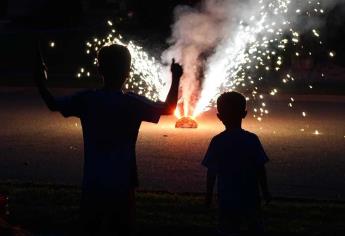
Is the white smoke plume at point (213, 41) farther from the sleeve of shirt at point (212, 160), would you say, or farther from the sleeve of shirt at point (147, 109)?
the sleeve of shirt at point (147, 109)

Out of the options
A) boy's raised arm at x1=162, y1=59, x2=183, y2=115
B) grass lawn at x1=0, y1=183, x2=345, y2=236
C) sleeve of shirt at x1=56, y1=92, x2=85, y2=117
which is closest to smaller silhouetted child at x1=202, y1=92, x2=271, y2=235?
boy's raised arm at x1=162, y1=59, x2=183, y2=115

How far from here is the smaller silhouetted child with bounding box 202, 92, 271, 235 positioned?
4.78m

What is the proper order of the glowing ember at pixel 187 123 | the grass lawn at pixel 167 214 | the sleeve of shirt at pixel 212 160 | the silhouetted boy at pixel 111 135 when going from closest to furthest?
the silhouetted boy at pixel 111 135
the sleeve of shirt at pixel 212 160
the grass lawn at pixel 167 214
the glowing ember at pixel 187 123

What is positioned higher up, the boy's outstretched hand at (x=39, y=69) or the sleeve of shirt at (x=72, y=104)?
the boy's outstretched hand at (x=39, y=69)

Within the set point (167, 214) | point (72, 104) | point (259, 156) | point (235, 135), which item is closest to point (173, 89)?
point (72, 104)

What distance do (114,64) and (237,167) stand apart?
105 centimetres

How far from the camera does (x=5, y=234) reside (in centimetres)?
495

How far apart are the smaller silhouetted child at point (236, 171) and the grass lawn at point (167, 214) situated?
178 centimetres

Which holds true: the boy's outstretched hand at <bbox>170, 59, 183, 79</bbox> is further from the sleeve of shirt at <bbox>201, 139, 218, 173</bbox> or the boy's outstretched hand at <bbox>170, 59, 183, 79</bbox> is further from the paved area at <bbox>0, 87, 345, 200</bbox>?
the paved area at <bbox>0, 87, 345, 200</bbox>

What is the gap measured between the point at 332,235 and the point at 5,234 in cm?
293

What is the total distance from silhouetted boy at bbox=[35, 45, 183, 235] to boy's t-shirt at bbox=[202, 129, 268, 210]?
0.61 m

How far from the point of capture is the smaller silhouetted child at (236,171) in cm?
478

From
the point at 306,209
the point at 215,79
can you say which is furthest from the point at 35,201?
the point at 215,79

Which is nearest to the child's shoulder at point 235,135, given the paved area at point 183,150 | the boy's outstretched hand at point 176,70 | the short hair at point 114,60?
the boy's outstretched hand at point 176,70
